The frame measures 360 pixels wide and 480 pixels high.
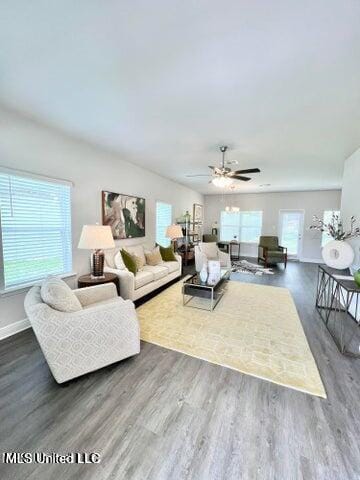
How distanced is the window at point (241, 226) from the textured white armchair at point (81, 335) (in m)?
7.29

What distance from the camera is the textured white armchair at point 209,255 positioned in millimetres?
5230

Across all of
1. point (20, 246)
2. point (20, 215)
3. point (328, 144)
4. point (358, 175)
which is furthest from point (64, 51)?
point (358, 175)

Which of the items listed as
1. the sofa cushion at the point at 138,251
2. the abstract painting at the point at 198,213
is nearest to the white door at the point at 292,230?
the abstract painting at the point at 198,213

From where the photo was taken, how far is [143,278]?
347cm

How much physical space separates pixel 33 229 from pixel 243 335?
3034 mm

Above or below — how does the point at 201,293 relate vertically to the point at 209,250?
below

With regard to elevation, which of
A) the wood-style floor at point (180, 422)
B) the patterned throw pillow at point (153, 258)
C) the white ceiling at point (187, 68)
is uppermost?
the white ceiling at point (187, 68)

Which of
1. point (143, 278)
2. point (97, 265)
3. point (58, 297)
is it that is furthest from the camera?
point (143, 278)

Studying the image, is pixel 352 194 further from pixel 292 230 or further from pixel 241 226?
pixel 241 226

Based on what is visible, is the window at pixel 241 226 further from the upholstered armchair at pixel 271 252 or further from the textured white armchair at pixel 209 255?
the textured white armchair at pixel 209 255

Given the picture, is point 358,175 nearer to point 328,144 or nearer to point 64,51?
point 328,144

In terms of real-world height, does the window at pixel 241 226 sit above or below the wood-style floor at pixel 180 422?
above

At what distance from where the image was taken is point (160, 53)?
60.0 inches

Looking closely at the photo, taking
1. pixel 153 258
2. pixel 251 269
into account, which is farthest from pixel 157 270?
pixel 251 269
